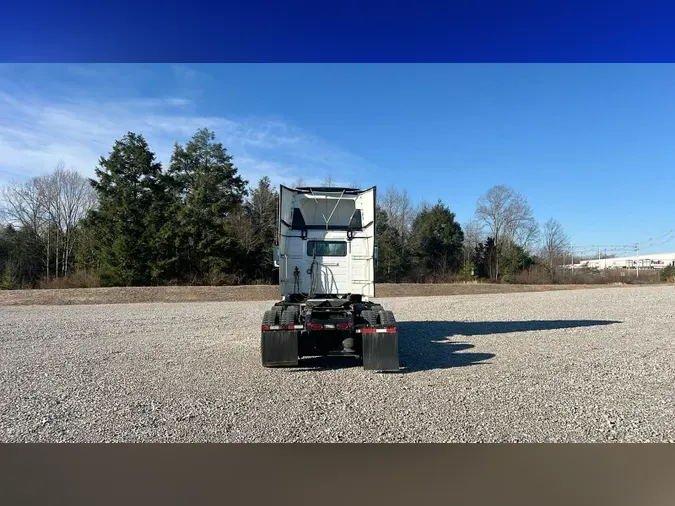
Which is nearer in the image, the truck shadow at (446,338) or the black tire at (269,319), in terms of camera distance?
the black tire at (269,319)

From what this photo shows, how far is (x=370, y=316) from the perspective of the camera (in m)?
7.95

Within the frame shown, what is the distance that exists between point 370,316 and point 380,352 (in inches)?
30.1

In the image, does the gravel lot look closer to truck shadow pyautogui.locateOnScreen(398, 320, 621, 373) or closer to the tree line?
truck shadow pyautogui.locateOnScreen(398, 320, 621, 373)

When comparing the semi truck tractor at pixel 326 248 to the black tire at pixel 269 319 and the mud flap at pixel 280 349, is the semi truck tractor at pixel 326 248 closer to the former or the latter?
the black tire at pixel 269 319

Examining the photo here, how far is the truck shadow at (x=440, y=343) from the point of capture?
799 centimetres

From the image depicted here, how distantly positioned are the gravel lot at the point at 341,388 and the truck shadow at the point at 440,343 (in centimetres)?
5

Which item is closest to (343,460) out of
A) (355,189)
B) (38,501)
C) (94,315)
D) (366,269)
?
(38,501)

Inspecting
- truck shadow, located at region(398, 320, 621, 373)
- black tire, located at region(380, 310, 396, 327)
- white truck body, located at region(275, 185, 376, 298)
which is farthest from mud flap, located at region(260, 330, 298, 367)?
white truck body, located at region(275, 185, 376, 298)

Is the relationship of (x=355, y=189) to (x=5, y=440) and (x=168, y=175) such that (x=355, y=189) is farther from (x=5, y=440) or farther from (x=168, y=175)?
(x=168, y=175)

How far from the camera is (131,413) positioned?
5.14 meters

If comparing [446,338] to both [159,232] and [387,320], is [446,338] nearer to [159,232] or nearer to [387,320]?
[387,320]

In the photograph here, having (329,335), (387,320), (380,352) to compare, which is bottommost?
(380,352)

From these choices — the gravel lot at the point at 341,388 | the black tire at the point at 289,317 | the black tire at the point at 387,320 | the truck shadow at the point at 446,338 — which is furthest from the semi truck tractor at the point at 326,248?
the gravel lot at the point at 341,388

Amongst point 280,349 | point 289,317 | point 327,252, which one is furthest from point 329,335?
point 327,252
